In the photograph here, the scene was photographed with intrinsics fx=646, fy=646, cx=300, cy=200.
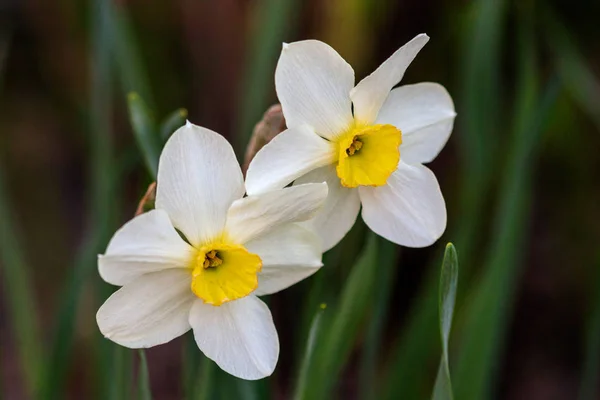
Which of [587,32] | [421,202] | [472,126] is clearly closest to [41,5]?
[472,126]

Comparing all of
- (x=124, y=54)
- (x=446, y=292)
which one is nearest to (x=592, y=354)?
(x=446, y=292)

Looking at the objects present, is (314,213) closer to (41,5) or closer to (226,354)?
(226,354)

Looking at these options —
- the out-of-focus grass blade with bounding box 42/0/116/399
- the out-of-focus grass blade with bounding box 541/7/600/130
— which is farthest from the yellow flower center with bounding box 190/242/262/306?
the out-of-focus grass blade with bounding box 541/7/600/130

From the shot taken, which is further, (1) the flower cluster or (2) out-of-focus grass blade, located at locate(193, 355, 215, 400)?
(2) out-of-focus grass blade, located at locate(193, 355, 215, 400)

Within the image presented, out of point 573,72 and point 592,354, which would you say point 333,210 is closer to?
point 592,354

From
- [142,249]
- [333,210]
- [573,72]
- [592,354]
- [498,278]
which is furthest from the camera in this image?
[573,72]

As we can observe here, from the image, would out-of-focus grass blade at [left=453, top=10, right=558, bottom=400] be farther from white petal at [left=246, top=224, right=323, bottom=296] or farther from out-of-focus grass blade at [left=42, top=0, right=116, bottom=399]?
out-of-focus grass blade at [left=42, top=0, right=116, bottom=399]
